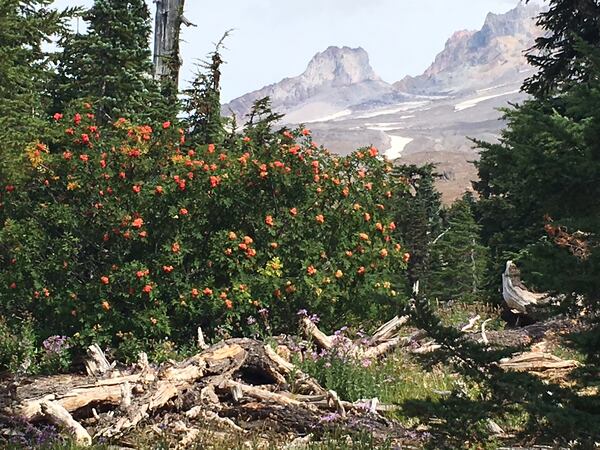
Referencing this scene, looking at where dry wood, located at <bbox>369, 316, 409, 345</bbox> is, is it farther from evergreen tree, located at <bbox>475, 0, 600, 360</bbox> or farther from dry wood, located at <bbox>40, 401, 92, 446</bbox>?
evergreen tree, located at <bbox>475, 0, 600, 360</bbox>

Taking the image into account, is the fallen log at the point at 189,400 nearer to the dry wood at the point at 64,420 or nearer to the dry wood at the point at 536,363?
the dry wood at the point at 64,420

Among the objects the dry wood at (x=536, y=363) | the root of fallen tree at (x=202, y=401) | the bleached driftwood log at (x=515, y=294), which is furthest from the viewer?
the bleached driftwood log at (x=515, y=294)

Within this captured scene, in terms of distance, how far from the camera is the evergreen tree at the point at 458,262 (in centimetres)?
2361

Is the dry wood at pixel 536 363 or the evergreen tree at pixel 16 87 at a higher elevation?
the evergreen tree at pixel 16 87

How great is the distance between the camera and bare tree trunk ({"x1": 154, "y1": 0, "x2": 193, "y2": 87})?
57.4ft

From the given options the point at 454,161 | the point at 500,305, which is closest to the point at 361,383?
the point at 500,305

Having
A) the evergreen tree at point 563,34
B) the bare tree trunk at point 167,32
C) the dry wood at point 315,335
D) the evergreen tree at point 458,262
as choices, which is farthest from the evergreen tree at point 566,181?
the evergreen tree at point 458,262

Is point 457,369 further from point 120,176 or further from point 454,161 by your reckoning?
point 454,161

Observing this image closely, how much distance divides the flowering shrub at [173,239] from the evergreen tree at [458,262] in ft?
44.0

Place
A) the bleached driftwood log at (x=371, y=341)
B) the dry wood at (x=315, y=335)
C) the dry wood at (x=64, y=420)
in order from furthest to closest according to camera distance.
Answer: the dry wood at (x=315, y=335) → the bleached driftwood log at (x=371, y=341) → the dry wood at (x=64, y=420)

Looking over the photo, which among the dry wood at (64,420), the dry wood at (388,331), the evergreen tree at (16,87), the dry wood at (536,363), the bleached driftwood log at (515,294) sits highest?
the evergreen tree at (16,87)

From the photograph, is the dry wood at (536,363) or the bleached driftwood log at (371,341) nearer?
the dry wood at (536,363)

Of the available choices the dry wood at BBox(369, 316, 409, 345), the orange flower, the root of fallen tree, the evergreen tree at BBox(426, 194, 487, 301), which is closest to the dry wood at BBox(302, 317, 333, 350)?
the dry wood at BBox(369, 316, 409, 345)

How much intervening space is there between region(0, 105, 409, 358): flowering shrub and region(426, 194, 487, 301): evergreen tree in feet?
44.0
